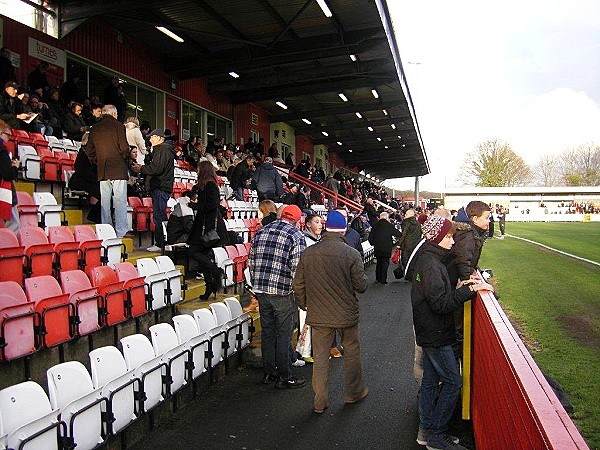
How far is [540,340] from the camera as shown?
8.61 metres

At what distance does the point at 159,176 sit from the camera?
28.7 feet

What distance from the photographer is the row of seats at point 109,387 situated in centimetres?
353

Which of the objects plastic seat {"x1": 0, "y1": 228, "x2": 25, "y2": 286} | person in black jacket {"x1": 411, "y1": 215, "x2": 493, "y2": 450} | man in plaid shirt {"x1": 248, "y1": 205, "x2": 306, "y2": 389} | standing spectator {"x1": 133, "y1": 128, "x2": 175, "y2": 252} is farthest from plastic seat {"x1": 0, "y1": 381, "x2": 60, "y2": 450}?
standing spectator {"x1": 133, "y1": 128, "x2": 175, "y2": 252}

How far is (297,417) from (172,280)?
265cm

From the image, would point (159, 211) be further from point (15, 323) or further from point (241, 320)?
point (15, 323)

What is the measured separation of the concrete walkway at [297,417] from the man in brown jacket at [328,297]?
13.0 inches

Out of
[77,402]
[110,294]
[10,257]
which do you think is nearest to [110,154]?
[10,257]

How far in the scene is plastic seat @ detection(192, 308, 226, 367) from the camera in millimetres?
6249

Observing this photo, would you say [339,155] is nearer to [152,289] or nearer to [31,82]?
[31,82]

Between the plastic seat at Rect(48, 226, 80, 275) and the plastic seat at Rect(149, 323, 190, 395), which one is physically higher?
the plastic seat at Rect(48, 226, 80, 275)

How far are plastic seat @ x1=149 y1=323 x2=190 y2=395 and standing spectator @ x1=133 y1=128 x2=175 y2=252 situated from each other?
3.50 meters

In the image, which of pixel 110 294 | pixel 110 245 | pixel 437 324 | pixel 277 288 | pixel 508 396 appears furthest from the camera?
pixel 110 245

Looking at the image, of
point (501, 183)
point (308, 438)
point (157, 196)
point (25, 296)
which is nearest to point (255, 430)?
point (308, 438)

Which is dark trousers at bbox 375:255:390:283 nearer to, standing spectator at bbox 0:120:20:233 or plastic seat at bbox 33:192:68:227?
plastic seat at bbox 33:192:68:227
